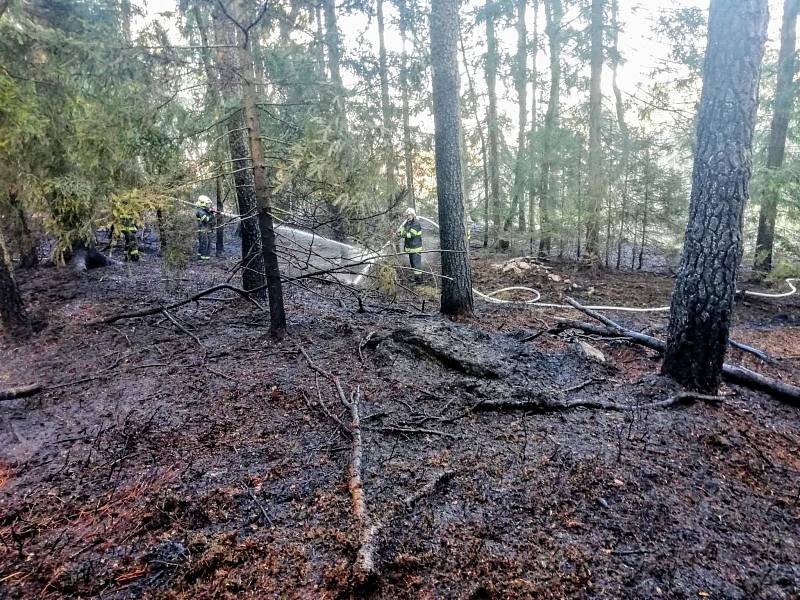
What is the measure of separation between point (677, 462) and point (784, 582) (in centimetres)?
111

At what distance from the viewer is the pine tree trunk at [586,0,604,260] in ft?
40.1

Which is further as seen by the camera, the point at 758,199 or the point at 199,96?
the point at 758,199

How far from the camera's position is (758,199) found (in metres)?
10.3

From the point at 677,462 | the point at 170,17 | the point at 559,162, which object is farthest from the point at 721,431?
the point at 559,162

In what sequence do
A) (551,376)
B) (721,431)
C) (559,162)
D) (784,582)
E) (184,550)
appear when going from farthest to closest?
(559,162), (551,376), (721,431), (184,550), (784,582)

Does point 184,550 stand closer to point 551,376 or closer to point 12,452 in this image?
point 12,452

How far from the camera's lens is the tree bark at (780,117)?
10133 millimetres

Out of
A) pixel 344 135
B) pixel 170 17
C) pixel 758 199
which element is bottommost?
pixel 758 199

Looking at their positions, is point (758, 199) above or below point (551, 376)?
above

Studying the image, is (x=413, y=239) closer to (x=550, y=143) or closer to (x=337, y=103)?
(x=550, y=143)

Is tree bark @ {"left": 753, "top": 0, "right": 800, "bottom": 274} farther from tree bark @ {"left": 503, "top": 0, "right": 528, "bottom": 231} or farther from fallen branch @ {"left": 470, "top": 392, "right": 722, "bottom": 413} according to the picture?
fallen branch @ {"left": 470, "top": 392, "right": 722, "bottom": 413}

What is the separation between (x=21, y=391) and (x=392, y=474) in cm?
456

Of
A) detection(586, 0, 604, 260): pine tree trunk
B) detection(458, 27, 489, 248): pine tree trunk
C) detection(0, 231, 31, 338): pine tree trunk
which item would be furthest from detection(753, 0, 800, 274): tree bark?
detection(0, 231, 31, 338): pine tree trunk

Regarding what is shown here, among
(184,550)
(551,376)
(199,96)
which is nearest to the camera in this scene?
(184,550)
